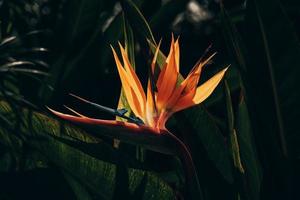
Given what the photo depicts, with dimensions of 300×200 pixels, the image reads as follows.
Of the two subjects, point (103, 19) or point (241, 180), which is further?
point (103, 19)

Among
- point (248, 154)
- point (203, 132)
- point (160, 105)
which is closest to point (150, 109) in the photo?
point (160, 105)

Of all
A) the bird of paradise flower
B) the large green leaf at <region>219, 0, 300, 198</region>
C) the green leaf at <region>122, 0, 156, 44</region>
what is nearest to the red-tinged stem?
the bird of paradise flower

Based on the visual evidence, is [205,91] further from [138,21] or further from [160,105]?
[138,21]

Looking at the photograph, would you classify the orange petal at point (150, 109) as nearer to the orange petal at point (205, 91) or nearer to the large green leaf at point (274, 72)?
the orange petal at point (205, 91)

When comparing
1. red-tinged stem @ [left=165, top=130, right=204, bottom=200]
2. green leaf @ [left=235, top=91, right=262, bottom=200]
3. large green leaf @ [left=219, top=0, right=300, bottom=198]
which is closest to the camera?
red-tinged stem @ [left=165, top=130, right=204, bottom=200]

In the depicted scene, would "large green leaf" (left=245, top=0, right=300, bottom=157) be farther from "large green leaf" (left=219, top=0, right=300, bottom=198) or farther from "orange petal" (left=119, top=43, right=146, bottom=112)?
"orange petal" (left=119, top=43, right=146, bottom=112)

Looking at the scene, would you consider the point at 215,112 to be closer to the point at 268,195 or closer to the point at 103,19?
the point at 103,19

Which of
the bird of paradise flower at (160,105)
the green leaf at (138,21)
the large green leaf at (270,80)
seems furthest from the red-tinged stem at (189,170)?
the green leaf at (138,21)

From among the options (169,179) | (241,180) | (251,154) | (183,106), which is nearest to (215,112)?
(169,179)
